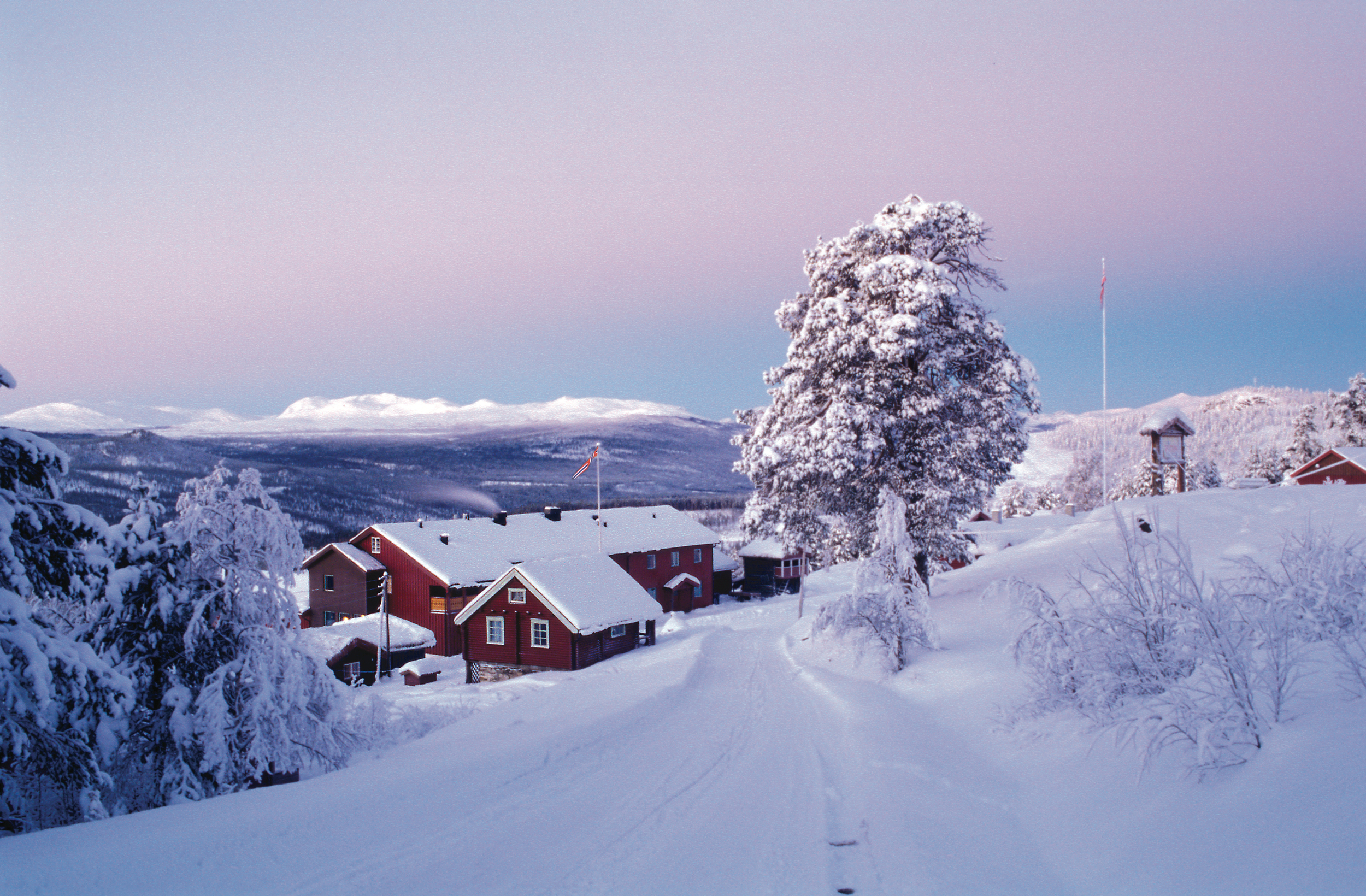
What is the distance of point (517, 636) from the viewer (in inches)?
1400

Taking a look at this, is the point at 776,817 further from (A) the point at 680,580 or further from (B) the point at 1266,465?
(B) the point at 1266,465

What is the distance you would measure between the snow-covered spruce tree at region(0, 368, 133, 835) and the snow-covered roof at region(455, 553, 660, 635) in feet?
77.2

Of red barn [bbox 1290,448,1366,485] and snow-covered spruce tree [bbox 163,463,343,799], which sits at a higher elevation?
red barn [bbox 1290,448,1366,485]

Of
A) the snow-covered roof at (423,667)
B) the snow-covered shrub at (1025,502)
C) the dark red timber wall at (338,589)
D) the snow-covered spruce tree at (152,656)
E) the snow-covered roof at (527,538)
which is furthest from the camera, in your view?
the snow-covered shrub at (1025,502)

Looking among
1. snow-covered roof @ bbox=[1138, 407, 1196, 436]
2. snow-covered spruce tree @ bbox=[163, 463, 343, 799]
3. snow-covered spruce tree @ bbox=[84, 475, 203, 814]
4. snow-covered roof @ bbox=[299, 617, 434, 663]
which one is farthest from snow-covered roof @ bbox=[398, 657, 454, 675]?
snow-covered roof @ bbox=[1138, 407, 1196, 436]

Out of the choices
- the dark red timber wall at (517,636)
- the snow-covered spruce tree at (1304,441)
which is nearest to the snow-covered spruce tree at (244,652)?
the dark red timber wall at (517,636)

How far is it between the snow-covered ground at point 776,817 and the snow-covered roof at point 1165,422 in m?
22.4

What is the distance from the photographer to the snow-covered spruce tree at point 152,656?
1289 cm

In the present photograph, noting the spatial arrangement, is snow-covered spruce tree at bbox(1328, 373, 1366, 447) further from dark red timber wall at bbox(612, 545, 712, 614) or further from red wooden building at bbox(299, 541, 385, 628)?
red wooden building at bbox(299, 541, 385, 628)

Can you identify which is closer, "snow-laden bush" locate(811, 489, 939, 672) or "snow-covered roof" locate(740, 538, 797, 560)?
"snow-laden bush" locate(811, 489, 939, 672)

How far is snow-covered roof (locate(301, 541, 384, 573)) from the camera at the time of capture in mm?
46000

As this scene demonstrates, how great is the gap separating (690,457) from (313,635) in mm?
162100

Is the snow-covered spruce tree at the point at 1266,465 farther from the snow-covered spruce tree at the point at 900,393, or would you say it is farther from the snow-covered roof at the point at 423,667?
the snow-covered roof at the point at 423,667

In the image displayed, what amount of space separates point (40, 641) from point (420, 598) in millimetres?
37503
